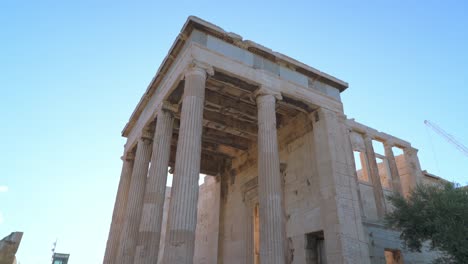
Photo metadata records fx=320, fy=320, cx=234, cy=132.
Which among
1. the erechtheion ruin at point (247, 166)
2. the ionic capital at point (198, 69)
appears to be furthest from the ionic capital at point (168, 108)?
the ionic capital at point (198, 69)

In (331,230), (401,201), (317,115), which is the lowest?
(331,230)

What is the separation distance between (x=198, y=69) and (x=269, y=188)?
5.21 meters

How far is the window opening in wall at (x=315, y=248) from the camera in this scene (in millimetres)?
14273

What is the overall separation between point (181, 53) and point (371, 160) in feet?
49.2

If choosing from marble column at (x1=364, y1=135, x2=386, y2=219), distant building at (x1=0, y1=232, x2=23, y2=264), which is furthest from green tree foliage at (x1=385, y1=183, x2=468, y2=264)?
distant building at (x1=0, y1=232, x2=23, y2=264)

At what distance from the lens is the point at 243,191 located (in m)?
19.9

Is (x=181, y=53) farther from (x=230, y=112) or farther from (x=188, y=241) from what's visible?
(x=188, y=241)

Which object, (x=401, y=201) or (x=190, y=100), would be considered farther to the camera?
(x=401, y=201)

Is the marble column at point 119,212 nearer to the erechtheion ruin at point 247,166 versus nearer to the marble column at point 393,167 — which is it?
the erechtheion ruin at point 247,166

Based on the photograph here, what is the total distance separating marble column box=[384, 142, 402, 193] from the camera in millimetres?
21792

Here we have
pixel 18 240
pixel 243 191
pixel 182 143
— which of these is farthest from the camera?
pixel 243 191

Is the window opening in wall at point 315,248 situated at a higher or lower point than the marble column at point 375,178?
lower

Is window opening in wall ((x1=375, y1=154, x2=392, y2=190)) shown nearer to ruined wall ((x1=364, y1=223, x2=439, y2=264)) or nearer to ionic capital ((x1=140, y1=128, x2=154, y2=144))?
ruined wall ((x1=364, y1=223, x2=439, y2=264))

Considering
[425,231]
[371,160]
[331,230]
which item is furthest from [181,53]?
[371,160]
